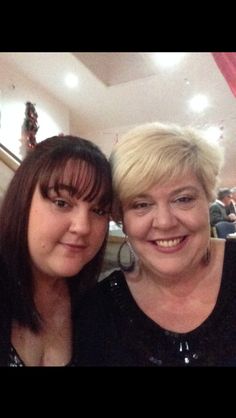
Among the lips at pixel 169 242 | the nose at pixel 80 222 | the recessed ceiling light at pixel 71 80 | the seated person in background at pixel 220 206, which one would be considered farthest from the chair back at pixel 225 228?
the recessed ceiling light at pixel 71 80

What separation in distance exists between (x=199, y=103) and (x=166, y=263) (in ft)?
1.33

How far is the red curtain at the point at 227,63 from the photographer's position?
2.79 feet

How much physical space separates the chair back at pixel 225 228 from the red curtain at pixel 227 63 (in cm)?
32

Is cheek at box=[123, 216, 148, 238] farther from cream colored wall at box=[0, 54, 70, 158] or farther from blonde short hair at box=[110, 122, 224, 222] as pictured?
cream colored wall at box=[0, 54, 70, 158]

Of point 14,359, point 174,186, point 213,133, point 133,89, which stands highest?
point 133,89

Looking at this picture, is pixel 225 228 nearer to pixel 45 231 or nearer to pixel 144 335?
pixel 144 335

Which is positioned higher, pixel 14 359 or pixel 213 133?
pixel 213 133

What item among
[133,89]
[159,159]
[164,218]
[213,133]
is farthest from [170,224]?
[133,89]

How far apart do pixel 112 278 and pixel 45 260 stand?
7.9 inches

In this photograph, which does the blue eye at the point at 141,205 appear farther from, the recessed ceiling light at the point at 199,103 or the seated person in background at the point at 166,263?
the recessed ceiling light at the point at 199,103

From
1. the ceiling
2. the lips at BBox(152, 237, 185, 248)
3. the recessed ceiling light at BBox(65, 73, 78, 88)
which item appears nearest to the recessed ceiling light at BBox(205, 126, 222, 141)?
the ceiling

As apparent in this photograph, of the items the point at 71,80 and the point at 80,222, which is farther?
the point at 71,80

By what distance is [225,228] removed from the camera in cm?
88
